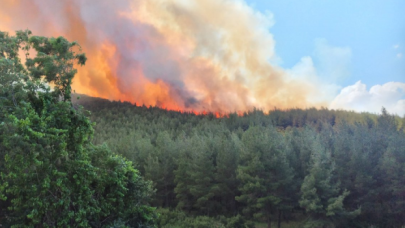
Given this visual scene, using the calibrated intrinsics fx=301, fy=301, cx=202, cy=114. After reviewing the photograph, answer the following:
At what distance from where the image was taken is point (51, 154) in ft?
52.7

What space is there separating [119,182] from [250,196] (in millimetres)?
23648

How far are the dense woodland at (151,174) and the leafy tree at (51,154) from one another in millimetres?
66

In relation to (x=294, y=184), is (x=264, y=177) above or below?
above

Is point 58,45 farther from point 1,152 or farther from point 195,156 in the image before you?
point 195,156

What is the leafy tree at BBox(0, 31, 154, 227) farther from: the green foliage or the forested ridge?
the forested ridge

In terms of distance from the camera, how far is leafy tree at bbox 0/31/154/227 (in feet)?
48.8

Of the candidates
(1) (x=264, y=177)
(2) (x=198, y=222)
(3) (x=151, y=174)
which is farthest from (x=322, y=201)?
(3) (x=151, y=174)

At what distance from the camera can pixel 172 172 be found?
53.1 m

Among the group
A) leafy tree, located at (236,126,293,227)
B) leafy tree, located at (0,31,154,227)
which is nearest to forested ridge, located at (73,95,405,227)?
leafy tree, located at (236,126,293,227)

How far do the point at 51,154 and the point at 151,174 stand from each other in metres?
35.6

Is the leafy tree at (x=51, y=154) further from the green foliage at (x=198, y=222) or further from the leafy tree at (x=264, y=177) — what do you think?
the leafy tree at (x=264, y=177)

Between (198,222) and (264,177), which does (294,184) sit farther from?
(198,222)

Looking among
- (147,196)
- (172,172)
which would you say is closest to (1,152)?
(147,196)

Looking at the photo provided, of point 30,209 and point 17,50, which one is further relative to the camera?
point 17,50
